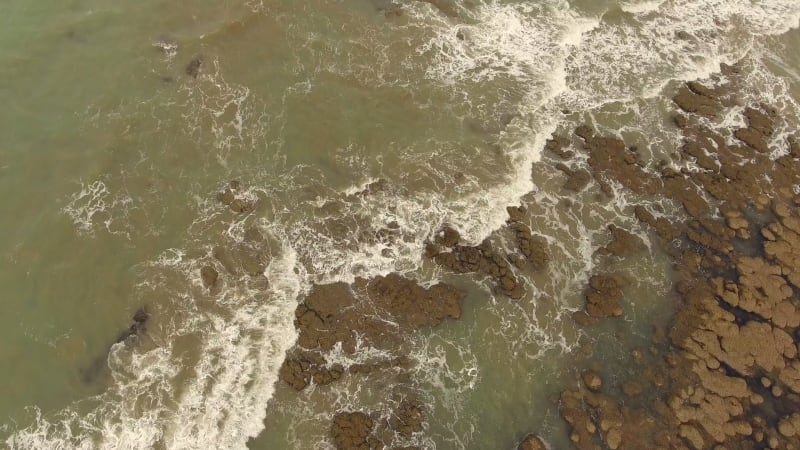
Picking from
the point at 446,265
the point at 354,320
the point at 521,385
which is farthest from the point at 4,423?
the point at 521,385

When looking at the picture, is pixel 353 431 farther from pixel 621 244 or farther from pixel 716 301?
pixel 716 301

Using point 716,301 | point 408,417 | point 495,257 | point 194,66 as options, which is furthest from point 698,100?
point 194,66

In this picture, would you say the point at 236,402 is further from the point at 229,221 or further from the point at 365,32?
the point at 365,32

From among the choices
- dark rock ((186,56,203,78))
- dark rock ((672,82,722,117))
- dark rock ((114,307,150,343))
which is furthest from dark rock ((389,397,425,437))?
dark rock ((672,82,722,117))

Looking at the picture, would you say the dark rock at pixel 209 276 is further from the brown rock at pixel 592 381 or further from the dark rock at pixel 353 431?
the brown rock at pixel 592 381

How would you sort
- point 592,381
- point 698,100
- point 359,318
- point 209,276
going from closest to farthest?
point 592,381 < point 359,318 < point 209,276 < point 698,100

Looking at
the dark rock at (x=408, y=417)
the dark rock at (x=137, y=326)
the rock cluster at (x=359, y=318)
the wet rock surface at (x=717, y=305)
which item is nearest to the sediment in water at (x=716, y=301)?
the wet rock surface at (x=717, y=305)
